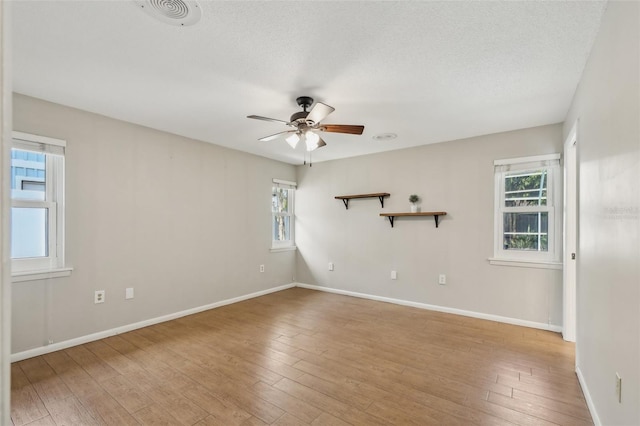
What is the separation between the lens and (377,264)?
5.02m

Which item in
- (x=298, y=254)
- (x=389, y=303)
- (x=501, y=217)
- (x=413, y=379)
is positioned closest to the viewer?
(x=413, y=379)

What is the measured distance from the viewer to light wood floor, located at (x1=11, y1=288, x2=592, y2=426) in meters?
2.11

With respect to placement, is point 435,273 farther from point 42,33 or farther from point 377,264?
point 42,33

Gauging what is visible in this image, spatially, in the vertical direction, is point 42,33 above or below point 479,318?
above

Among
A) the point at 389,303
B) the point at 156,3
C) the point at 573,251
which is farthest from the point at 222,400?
the point at 573,251

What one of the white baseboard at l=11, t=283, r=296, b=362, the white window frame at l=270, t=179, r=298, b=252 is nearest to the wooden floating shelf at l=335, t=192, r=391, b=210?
the white window frame at l=270, t=179, r=298, b=252

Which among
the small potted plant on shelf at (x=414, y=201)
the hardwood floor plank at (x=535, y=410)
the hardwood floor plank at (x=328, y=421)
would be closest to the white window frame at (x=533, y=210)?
the small potted plant on shelf at (x=414, y=201)

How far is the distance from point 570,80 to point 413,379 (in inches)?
107

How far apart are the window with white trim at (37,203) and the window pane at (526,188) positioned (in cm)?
499

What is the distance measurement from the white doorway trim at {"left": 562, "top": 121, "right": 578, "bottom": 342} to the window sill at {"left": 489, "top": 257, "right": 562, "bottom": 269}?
7.1 inches

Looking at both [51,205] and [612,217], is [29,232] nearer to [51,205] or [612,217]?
[51,205]

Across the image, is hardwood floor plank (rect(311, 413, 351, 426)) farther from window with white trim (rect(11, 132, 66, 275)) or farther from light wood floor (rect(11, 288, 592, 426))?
window with white trim (rect(11, 132, 66, 275))

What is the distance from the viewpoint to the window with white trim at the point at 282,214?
18.7 feet

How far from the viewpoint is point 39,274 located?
9.69 ft
